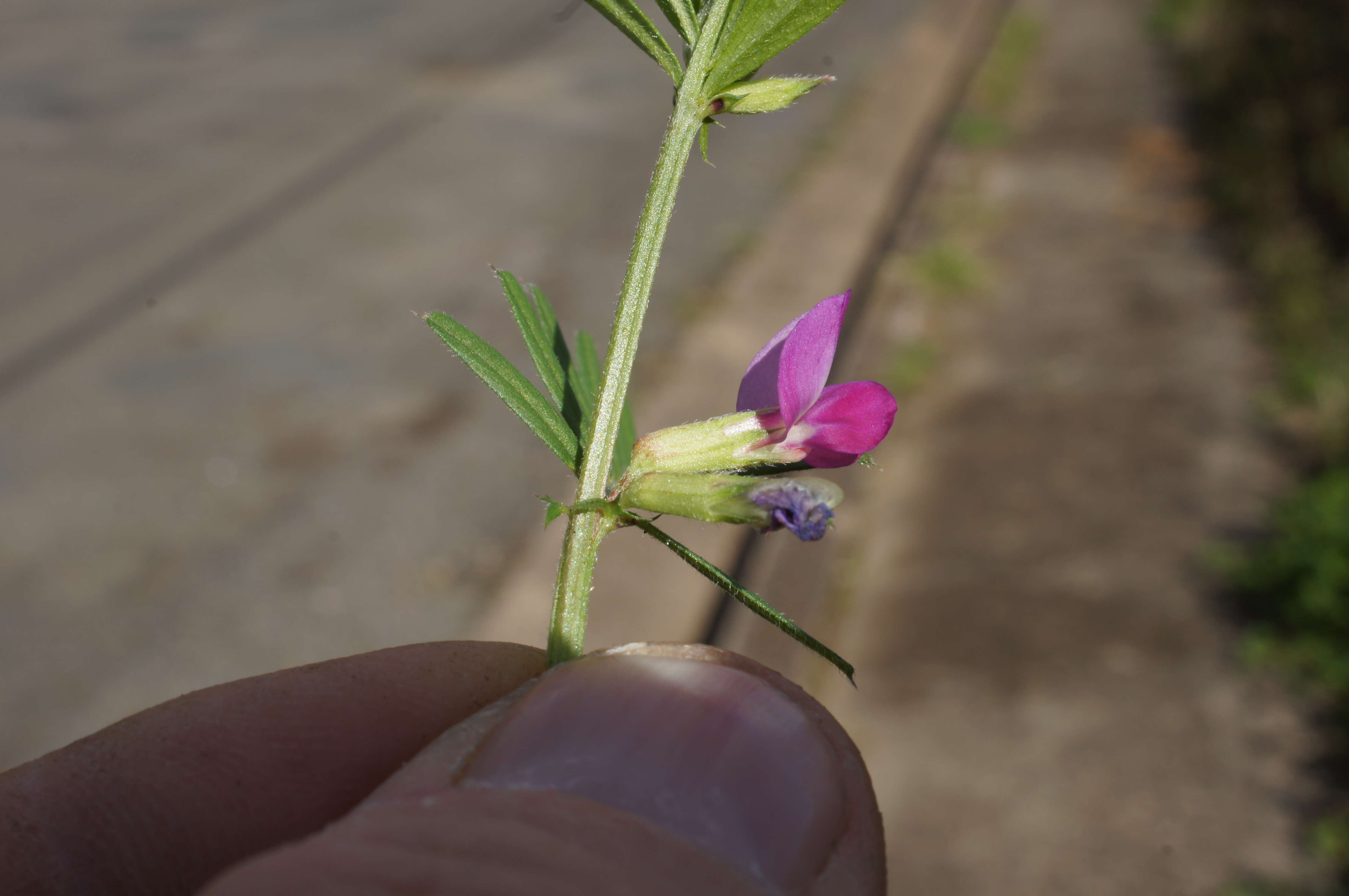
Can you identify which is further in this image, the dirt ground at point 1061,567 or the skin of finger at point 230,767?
the dirt ground at point 1061,567

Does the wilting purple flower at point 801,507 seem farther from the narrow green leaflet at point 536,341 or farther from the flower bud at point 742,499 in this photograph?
the narrow green leaflet at point 536,341

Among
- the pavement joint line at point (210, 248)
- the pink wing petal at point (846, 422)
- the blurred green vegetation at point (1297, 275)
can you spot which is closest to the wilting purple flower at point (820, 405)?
the pink wing petal at point (846, 422)

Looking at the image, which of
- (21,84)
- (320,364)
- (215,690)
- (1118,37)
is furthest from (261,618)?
(1118,37)

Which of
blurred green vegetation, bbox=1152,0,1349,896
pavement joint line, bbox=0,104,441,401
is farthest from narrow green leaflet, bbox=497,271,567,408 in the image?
pavement joint line, bbox=0,104,441,401

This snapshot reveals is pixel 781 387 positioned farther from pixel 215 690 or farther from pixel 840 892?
pixel 215 690

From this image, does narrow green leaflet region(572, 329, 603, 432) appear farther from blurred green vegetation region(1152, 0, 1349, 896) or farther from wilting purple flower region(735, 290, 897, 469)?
blurred green vegetation region(1152, 0, 1349, 896)

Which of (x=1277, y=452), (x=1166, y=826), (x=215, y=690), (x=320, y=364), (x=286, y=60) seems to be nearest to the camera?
(x=215, y=690)
